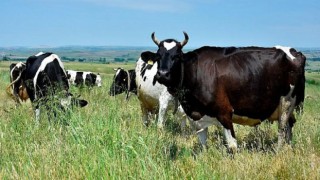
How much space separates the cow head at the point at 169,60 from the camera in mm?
6000

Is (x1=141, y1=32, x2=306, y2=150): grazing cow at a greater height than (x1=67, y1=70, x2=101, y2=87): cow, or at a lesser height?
greater

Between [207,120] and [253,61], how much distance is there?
1.29m

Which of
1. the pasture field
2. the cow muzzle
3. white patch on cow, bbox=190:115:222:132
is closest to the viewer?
the pasture field

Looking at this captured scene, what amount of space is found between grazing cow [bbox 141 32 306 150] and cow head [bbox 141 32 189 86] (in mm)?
15

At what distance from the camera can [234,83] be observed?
6.68m

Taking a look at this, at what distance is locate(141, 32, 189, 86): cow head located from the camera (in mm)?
6000

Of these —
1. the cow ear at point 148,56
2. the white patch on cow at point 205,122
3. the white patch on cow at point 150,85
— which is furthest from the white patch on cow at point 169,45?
the white patch on cow at point 150,85

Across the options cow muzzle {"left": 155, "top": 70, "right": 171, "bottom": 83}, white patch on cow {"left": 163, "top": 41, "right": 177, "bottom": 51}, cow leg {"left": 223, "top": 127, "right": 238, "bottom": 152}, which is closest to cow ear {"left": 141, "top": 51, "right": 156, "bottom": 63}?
white patch on cow {"left": 163, "top": 41, "right": 177, "bottom": 51}

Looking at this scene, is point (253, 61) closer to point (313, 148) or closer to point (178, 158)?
point (313, 148)

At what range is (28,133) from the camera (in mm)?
6406

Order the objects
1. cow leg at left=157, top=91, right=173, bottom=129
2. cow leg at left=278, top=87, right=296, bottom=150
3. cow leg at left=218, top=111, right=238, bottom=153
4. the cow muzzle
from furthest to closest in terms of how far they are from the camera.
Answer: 1. cow leg at left=157, top=91, right=173, bottom=129
2. cow leg at left=278, top=87, right=296, bottom=150
3. cow leg at left=218, top=111, right=238, bottom=153
4. the cow muzzle

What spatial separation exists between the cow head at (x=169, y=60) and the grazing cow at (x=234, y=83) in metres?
0.02

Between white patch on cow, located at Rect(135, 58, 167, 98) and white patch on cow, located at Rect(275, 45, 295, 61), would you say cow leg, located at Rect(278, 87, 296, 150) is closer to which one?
white patch on cow, located at Rect(275, 45, 295, 61)

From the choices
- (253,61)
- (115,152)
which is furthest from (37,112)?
(253,61)
